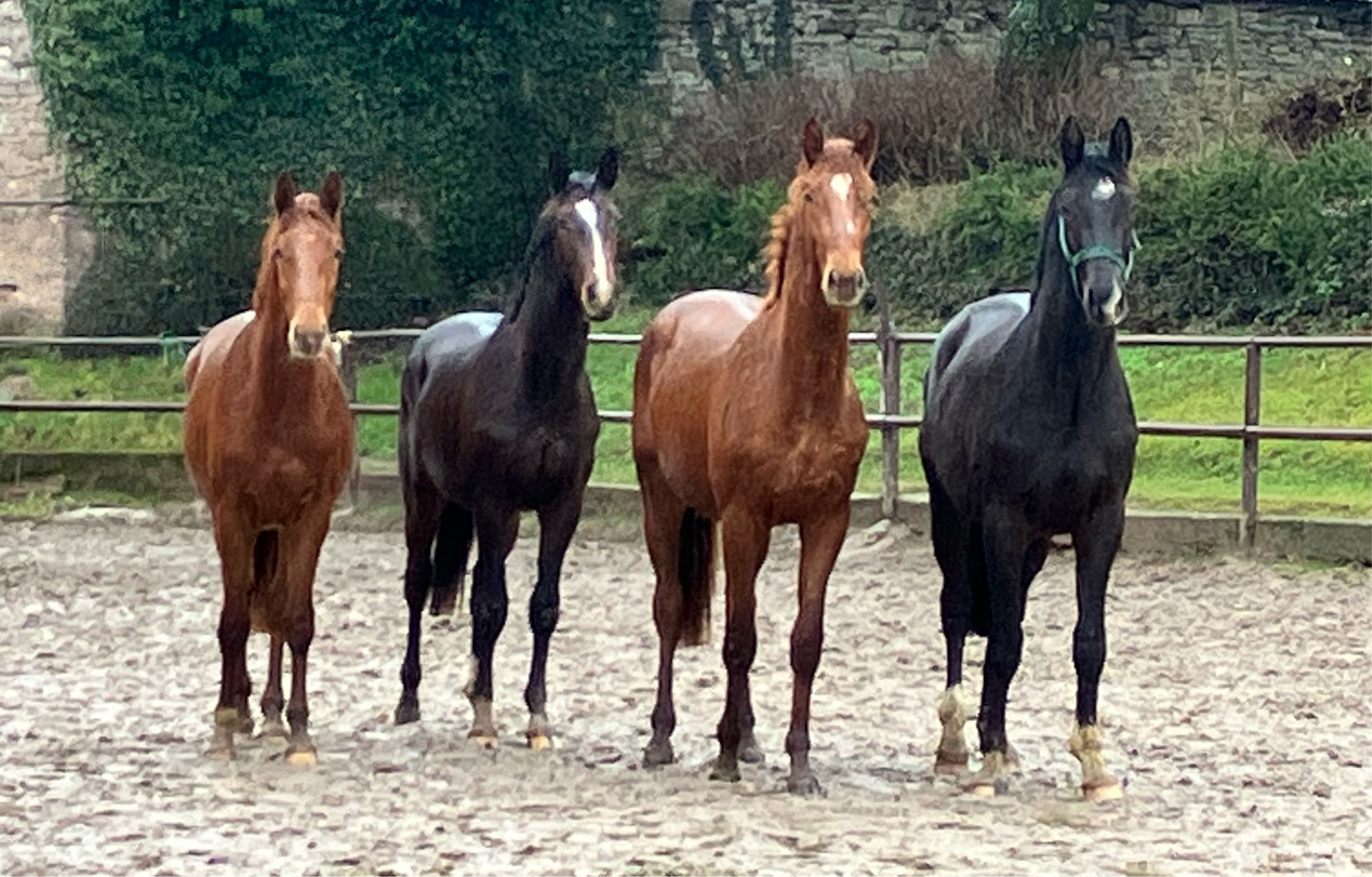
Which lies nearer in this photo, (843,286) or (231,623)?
(843,286)

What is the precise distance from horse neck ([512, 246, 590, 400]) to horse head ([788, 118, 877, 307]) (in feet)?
3.64

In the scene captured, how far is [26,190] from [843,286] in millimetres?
14158

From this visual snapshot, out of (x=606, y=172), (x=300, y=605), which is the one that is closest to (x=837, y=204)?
(x=606, y=172)

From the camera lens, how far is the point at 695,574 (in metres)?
7.80

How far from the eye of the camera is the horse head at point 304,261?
694cm

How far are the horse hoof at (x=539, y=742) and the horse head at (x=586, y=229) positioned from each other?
1.40 metres

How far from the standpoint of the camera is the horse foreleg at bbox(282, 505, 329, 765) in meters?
7.41

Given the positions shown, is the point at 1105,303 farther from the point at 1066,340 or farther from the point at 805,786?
the point at 805,786

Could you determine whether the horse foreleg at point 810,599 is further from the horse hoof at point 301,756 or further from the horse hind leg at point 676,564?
the horse hoof at point 301,756

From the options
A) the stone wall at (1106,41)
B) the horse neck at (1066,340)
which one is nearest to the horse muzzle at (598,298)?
the horse neck at (1066,340)

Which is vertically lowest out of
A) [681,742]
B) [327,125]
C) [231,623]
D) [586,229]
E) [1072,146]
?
[681,742]

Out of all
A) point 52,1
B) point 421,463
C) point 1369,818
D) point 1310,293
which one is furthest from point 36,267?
point 1369,818

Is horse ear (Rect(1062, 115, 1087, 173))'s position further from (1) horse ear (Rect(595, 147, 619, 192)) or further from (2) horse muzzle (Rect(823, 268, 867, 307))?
(1) horse ear (Rect(595, 147, 619, 192))

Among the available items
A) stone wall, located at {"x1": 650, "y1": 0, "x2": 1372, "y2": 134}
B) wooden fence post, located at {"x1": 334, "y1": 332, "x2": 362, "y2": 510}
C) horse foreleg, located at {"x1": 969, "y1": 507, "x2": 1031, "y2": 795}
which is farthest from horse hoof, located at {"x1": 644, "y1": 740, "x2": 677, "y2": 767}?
stone wall, located at {"x1": 650, "y1": 0, "x2": 1372, "y2": 134}
